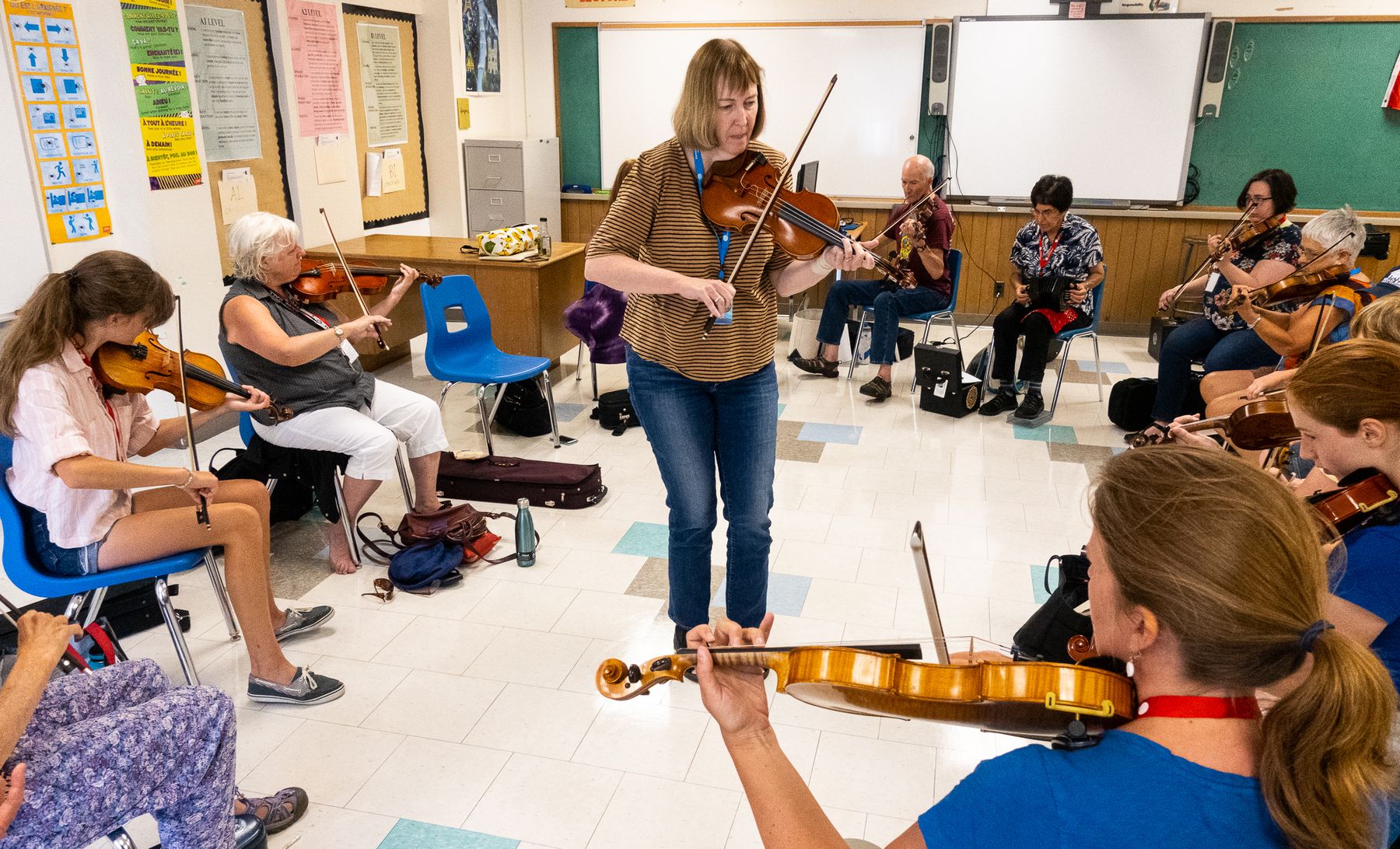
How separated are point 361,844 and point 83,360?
1279 millimetres

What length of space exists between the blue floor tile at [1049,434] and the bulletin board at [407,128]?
150 inches

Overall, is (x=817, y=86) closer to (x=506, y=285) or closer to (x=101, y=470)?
(x=506, y=285)

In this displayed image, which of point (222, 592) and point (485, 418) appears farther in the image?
point (485, 418)

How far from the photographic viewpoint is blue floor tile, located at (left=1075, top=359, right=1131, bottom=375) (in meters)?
5.82

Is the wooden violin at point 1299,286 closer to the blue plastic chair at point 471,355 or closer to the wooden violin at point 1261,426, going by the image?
the wooden violin at point 1261,426

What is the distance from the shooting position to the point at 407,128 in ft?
19.7

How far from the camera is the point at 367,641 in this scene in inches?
112

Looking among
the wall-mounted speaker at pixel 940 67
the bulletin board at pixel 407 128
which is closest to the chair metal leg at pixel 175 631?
the bulletin board at pixel 407 128

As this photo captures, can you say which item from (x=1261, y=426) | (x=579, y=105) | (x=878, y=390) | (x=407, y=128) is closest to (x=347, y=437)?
(x=1261, y=426)

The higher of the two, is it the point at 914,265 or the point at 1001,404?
the point at 914,265

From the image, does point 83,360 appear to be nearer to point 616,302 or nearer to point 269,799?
point 269,799

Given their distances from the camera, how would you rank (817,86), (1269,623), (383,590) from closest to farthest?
(1269,623)
(383,590)
(817,86)

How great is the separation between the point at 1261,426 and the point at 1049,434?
7.13ft

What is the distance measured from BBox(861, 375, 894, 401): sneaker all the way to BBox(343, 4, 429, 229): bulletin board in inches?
119
